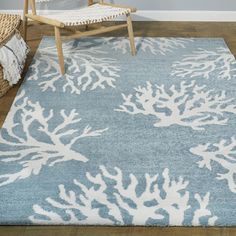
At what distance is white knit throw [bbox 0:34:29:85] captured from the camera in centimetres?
242

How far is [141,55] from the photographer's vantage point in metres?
2.95

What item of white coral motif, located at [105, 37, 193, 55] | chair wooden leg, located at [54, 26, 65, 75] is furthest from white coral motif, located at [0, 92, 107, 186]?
white coral motif, located at [105, 37, 193, 55]

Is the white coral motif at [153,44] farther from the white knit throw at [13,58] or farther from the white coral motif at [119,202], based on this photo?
the white coral motif at [119,202]

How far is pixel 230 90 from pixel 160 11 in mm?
1287

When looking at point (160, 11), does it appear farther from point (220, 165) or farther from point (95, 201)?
point (95, 201)

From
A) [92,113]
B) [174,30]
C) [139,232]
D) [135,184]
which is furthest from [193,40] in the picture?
[139,232]

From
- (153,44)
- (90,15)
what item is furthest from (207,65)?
(90,15)

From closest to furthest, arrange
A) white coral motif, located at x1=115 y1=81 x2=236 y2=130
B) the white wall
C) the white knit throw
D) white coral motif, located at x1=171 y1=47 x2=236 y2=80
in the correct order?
1. white coral motif, located at x1=115 y1=81 x2=236 y2=130
2. the white knit throw
3. white coral motif, located at x1=171 y1=47 x2=236 y2=80
4. the white wall

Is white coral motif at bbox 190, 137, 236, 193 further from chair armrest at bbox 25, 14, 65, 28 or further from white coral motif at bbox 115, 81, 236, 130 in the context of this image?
chair armrest at bbox 25, 14, 65, 28

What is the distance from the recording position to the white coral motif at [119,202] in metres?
1.60

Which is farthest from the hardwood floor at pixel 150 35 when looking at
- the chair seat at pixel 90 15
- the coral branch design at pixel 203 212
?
the chair seat at pixel 90 15

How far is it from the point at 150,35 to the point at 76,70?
0.84m

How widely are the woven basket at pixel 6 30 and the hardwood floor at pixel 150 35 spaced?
0.05 m

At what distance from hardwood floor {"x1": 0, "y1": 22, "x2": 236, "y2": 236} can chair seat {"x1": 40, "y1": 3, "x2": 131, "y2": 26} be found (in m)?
0.39
